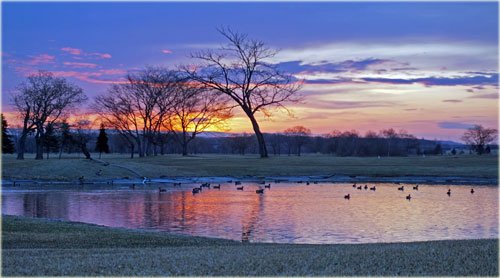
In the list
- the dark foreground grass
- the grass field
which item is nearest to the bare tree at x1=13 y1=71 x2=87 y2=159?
the grass field

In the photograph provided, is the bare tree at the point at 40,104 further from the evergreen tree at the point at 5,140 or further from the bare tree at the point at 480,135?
the bare tree at the point at 480,135

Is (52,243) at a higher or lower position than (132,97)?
lower

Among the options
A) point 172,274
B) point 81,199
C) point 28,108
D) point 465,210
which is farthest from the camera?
point 28,108

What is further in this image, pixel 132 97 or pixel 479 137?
pixel 479 137

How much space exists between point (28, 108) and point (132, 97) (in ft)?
60.6

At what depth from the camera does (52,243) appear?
50.3 ft

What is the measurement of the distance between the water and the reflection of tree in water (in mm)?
37

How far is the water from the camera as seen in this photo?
20578mm

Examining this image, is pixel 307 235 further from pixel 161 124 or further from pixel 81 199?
pixel 161 124

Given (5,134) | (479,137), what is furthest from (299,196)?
(479,137)

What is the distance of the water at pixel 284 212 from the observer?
20.6m

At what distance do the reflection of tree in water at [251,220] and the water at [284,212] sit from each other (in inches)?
1.5

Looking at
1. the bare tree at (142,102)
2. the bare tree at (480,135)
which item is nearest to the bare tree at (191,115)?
the bare tree at (142,102)

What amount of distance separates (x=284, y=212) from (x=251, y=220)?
3.17m
